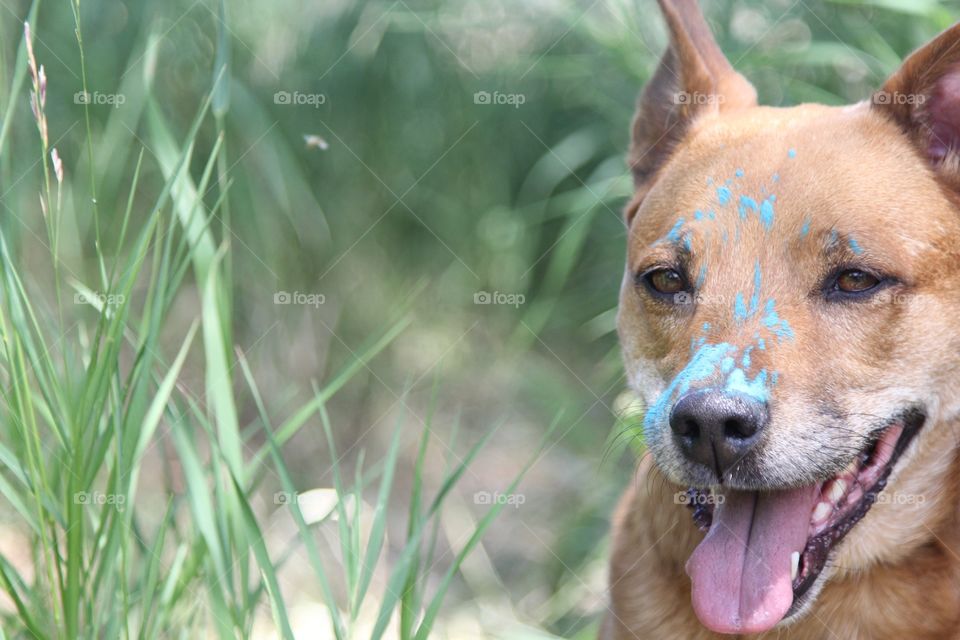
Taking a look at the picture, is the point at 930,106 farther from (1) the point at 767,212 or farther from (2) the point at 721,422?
(2) the point at 721,422

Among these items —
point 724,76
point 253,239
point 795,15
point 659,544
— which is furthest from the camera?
point 253,239

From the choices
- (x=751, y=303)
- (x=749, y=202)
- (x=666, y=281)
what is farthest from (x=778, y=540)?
(x=749, y=202)

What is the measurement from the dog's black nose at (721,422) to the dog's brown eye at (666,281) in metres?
0.43

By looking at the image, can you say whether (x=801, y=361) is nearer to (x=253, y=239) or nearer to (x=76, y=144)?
(x=253, y=239)

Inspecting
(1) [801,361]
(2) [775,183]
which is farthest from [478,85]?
(1) [801,361]

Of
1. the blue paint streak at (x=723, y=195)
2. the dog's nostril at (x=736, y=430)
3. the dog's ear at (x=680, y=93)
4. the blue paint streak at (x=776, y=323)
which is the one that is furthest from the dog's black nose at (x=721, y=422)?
the dog's ear at (x=680, y=93)

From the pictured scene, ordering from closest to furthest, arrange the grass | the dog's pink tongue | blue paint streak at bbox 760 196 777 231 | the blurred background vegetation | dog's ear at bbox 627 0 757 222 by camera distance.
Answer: the grass < the dog's pink tongue < blue paint streak at bbox 760 196 777 231 < dog's ear at bbox 627 0 757 222 < the blurred background vegetation

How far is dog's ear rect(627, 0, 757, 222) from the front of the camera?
2.95 m

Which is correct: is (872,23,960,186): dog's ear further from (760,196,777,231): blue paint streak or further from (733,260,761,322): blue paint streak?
(733,260,761,322): blue paint streak

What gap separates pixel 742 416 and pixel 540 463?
11.8ft

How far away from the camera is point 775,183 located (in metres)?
2.49

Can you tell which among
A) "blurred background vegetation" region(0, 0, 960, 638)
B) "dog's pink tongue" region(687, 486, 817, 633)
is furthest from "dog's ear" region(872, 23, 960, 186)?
"blurred background vegetation" region(0, 0, 960, 638)

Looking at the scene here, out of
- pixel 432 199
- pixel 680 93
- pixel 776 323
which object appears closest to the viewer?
pixel 776 323

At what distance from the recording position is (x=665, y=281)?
2627 mm
